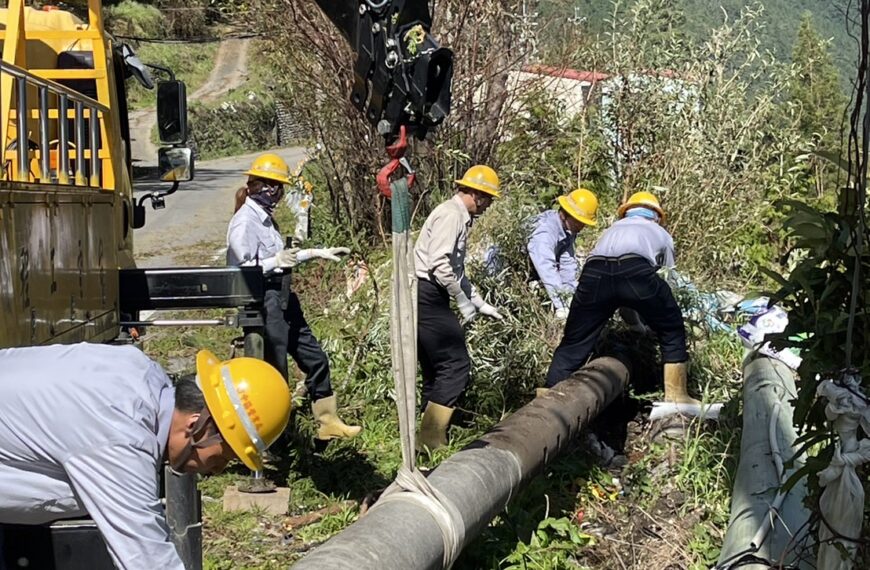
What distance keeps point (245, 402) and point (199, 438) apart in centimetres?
17

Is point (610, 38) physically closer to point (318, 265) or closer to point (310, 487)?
point (318, 265)

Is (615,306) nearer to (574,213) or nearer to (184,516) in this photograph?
(574,213)

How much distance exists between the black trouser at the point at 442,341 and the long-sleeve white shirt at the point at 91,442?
366 cm

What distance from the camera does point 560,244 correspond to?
801 cm

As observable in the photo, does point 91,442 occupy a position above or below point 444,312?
above

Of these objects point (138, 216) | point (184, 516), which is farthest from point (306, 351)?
point (184, 516)

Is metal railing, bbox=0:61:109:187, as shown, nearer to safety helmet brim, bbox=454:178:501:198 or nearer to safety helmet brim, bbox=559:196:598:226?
safety helmet brim, bbox=454:178:501:198

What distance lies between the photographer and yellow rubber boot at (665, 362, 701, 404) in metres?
6.66

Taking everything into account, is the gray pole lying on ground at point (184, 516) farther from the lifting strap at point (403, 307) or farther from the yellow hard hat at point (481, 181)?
the yellow hard hat at point (481, 181)

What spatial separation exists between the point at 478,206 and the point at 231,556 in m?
2.73

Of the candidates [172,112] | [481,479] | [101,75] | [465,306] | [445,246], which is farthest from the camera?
[465,306]

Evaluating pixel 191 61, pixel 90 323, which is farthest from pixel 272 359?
pixel 191 61

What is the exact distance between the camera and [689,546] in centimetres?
513

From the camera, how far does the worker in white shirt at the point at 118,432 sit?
278cm
